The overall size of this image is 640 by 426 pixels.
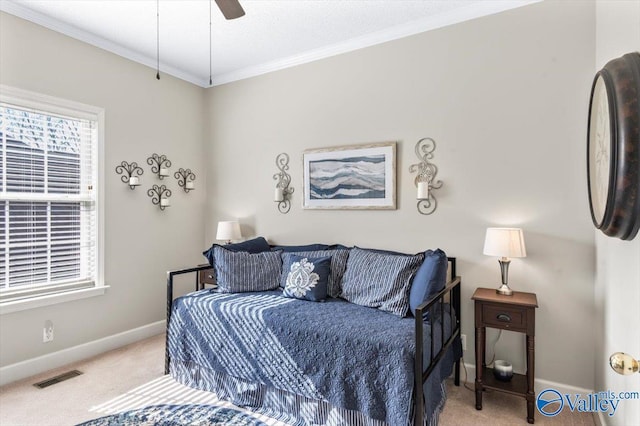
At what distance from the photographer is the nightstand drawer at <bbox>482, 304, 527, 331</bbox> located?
2.23m

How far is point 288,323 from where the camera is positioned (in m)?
2.23

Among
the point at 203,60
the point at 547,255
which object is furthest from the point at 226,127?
the point at 547,255

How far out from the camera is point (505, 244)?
2320 millimetres

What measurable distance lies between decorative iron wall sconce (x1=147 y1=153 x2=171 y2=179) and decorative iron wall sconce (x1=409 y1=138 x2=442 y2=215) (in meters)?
2.43

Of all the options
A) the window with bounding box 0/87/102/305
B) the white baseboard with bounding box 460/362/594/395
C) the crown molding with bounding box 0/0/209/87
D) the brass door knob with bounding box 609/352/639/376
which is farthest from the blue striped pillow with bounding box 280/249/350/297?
the crown molding with bounding box 0/0/209/87

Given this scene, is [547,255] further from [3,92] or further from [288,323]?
[3,92]

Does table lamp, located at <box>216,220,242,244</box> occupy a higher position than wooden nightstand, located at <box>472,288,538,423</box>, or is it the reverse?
table lamp, located at <box>216,220,242,244</box>

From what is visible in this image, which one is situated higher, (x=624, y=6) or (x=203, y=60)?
(x=203, y=60)

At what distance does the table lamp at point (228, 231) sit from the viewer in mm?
3592

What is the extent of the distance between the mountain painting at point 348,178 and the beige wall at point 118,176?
1.54 m

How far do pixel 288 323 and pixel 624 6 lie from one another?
2304mm

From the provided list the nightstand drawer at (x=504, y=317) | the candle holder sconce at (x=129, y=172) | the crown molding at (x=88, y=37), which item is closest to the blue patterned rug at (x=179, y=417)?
the nightstand drawer at (x=504, y=317)

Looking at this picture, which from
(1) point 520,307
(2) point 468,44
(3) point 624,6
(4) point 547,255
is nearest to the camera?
(3) point 624,6

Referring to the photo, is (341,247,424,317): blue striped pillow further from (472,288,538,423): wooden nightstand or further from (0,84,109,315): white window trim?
(0,84,109,315): white window trim
